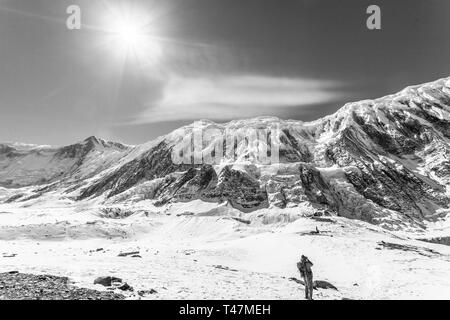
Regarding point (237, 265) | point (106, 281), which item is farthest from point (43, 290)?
point (237, 265)

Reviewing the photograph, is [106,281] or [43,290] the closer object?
[43,290]

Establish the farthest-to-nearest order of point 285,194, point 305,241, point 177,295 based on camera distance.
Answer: point 285,194 → point 305,241 → point 177,295

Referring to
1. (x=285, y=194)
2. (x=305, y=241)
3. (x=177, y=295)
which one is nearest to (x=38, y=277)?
(x=177, y=295)

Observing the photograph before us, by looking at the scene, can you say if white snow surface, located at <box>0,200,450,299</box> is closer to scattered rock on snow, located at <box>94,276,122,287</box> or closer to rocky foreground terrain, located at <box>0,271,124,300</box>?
scattered rock on snow, located at <box>94,276,122,287</box>

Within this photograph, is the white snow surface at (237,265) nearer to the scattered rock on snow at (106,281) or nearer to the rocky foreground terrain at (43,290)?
the scattered rock on snow at (106,281)

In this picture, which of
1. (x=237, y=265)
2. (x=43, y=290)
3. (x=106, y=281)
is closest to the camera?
(x=43, y=290)

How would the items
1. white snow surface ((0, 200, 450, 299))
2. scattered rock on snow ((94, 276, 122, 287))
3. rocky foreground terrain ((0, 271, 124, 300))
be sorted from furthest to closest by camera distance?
white snow surface ((0, 200, 450, 299)) → scattered rock on snow ((94, 276, 122, 287)) → rocky foreground terrain ((0, 271, 124, 300))

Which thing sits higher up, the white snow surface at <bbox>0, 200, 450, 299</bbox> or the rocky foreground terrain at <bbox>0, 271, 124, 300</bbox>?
the rocky foreground terrain at <bbox>0, 271, 124, 300</bbox>

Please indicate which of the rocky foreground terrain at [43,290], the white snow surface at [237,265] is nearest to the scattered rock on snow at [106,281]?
the white snow surface at [237,265]

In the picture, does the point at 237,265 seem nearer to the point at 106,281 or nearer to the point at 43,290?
the point at 106,281

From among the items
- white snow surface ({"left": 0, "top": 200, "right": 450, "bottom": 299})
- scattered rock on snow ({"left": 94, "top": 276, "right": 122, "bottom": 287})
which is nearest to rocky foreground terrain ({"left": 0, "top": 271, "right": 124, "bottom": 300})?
white snow surface ({"left": 0, "top": 200, "right": 450, "bottom": 299})

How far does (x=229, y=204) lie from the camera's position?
185500 millimetres
